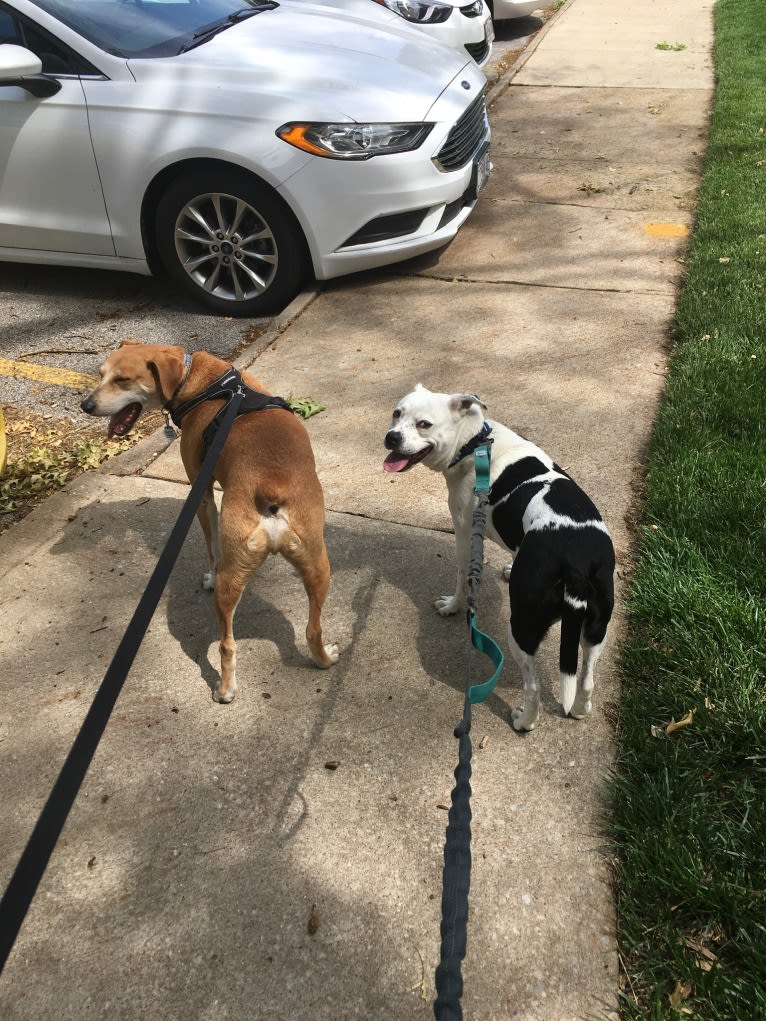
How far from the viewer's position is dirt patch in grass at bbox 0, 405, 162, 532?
4344 millimetres

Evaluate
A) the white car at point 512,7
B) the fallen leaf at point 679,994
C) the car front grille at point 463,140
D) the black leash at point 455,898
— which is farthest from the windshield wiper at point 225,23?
the white car at point 512,7

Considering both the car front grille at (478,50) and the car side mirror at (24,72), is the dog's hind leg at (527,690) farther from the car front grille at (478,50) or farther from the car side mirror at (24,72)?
the car front grille at (478,50)

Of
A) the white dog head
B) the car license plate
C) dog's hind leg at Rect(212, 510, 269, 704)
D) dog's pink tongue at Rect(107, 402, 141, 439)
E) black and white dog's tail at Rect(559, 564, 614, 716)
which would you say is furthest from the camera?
the car license plate

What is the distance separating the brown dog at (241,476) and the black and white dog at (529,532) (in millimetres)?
415

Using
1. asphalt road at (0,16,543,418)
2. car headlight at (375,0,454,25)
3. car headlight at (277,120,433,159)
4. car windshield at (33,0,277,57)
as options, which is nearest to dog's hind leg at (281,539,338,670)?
asphalt road at (0,16,543,418)

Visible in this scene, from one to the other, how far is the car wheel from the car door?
56 centimetres

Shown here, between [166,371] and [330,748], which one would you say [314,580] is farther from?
[166,371]

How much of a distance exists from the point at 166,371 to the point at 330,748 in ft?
5.40

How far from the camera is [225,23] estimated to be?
239 inches

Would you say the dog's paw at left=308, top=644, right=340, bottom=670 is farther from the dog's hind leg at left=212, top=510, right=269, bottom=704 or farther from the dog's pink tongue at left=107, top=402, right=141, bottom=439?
the dog's pink tongue at left=107, top=402, right=141, bottom=439

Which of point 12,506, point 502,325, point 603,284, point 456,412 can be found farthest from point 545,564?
point 603,284

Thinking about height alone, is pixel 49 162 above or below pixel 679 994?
above

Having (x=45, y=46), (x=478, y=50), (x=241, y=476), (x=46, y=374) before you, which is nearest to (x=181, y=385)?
(x=241, y=476)

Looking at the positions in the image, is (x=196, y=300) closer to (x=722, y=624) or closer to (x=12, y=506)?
(x=12, y=506)
